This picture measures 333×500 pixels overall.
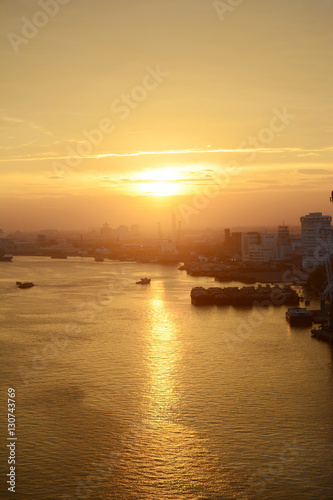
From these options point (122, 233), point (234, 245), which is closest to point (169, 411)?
point (234, 245)

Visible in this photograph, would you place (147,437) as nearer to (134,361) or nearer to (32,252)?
(134,361)

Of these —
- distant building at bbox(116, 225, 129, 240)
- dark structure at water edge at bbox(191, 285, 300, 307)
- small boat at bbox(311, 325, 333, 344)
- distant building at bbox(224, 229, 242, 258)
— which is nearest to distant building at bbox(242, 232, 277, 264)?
distant building at bbox(224, 229, 242, 258)

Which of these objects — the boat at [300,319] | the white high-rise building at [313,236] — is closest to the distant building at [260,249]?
the white high-rise building at [313,236]

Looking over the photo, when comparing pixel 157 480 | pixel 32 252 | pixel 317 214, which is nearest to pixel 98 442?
pixel 157 480

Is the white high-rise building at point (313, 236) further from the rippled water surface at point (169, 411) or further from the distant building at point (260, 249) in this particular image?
the rippled water surface at point (169, 411)

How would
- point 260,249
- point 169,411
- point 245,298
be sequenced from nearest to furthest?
point 169,411 < point 245,298 < point 260,249

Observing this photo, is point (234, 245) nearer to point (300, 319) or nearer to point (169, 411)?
point (300, 319)
